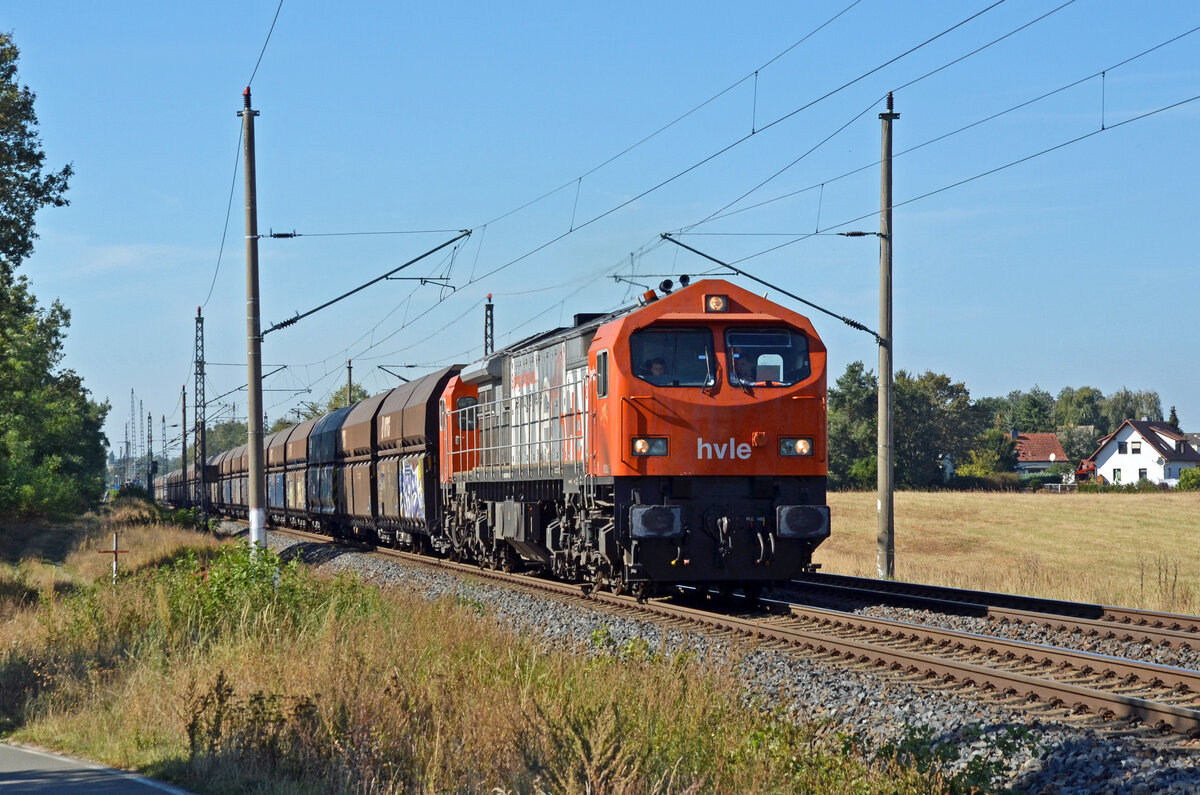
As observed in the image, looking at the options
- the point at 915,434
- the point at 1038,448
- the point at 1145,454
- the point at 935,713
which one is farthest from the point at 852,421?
the point at 935,713

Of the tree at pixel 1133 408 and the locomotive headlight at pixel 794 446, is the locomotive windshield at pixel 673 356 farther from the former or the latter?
the tree at pixel 1133 408

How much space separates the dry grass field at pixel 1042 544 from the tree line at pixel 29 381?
765 inches

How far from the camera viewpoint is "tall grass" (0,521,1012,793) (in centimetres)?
678

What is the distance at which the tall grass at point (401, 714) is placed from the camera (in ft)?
22.2

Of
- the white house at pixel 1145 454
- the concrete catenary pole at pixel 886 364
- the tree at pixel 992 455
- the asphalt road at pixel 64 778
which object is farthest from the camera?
the white house at pixel 1145 454

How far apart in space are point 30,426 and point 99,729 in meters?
59.6

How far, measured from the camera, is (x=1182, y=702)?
8898 mm

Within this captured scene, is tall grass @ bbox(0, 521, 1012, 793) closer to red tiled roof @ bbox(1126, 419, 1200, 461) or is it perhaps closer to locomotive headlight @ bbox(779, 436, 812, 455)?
locomotive headlight @ bbox(779, 436, 812, 455)

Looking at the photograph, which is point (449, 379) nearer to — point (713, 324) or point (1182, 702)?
point (713, 324)

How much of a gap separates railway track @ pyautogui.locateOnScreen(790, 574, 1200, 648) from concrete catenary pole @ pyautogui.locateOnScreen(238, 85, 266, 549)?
326 inches

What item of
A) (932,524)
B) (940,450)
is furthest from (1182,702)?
(940,450)

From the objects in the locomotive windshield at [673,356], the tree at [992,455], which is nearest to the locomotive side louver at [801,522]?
the locomotive windshield at [673,356]

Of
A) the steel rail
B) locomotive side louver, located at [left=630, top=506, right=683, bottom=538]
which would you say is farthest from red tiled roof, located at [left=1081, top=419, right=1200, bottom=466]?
locomotive side louver, located at [left=630, top=506, right=683, bottom=538]

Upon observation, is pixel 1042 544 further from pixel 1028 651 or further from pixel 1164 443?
pixel 1164 443
